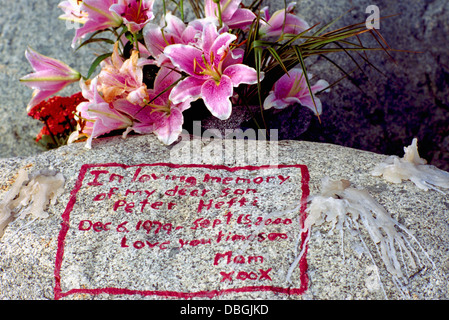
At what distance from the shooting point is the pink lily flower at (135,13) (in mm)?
2166

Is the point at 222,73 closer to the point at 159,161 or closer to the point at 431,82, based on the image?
the point at 159,161

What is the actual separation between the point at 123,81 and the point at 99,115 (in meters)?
0.21

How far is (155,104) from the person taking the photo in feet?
7.28

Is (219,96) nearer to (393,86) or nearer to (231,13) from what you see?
(231,13)

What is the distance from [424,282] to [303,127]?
1.07 meters

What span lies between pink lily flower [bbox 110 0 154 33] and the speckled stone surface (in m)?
0.57

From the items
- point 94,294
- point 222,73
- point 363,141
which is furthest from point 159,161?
point 363,141

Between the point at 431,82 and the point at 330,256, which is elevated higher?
the point at 431,82

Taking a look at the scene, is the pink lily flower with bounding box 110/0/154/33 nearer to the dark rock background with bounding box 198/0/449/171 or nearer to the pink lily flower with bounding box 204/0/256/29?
the pink lily flower with bounding box 204/0/256/29

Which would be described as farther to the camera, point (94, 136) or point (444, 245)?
point (94, 136)

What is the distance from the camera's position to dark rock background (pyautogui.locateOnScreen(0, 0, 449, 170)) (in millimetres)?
2963
